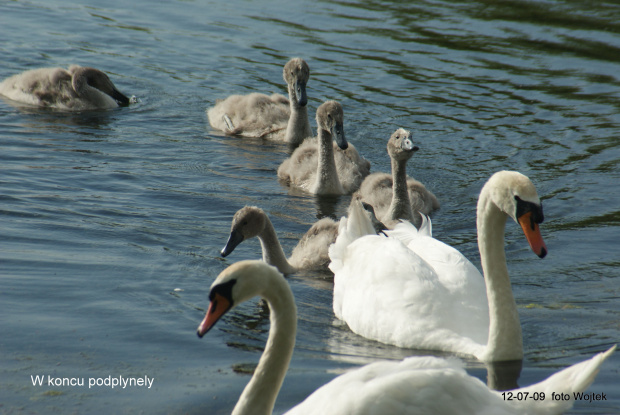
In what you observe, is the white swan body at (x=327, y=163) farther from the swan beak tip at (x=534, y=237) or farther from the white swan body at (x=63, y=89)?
the swan beak tip at (x=534, y=237)

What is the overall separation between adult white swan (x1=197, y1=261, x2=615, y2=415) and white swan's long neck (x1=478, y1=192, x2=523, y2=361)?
3.89 feet

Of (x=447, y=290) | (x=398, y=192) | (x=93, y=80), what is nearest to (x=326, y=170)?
(x=398, y=192)

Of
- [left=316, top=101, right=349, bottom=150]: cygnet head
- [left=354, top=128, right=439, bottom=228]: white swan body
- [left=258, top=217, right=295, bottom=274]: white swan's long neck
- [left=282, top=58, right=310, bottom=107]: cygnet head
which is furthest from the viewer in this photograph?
→ [left=282, top=58, right=310, bottom=107]: cygnet head

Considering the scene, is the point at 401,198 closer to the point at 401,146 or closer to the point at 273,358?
the point at 401,146

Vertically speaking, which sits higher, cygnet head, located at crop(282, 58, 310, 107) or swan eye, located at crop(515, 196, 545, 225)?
swan eye, located at crop(515, 196, 545, 225)

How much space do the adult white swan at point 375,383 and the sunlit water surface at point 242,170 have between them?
0.81 metres

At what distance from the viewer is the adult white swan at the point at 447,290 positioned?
228 inches

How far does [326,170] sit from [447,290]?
4.20 metres

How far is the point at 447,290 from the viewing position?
248 inches

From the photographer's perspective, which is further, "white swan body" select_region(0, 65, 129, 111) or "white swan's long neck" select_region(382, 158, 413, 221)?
"white swan body" select_region(0, 65, 129, 111)

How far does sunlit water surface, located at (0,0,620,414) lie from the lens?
5.97 meters

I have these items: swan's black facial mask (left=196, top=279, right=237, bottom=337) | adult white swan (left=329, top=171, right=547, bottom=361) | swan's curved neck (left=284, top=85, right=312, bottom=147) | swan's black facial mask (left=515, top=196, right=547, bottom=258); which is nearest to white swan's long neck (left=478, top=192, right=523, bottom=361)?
adult white swan (left=329, top=171, right=547, bottom=361)

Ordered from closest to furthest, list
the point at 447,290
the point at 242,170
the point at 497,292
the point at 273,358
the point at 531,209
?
the point at 273,358 < the point at 531,209 < the point at 497,292 < the point at 447,290 < the point at 242,170

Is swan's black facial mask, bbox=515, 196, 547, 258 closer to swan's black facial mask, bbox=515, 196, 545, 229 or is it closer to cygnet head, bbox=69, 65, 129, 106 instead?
swan's black facial mask, bbox=515, 196, 545, 229
